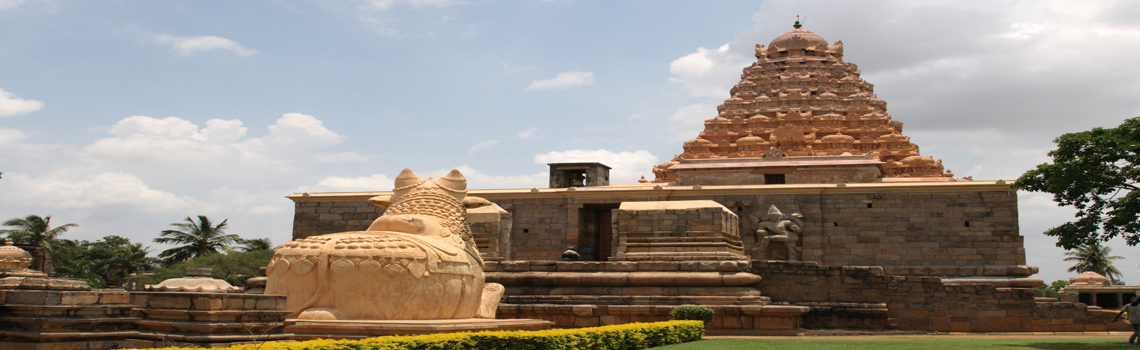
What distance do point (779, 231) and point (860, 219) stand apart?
1837mm

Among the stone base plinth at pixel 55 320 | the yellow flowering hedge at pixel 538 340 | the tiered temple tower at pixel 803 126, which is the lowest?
the yellow flowering hedge at pixel 538 340

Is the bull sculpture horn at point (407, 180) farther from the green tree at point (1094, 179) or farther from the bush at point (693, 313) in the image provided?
the green tree at point (1094, 179)

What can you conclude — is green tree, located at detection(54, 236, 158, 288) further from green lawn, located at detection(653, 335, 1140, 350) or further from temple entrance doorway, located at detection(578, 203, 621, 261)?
green lawn, located at detection(653, 335, 1140, 350)

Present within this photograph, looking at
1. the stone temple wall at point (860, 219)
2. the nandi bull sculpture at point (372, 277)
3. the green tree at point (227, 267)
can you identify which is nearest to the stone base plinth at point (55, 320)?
the nandi bull sculpture at point (372, 277)

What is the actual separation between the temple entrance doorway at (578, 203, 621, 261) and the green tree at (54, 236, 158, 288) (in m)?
24.2

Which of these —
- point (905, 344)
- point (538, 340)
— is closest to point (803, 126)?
point (905, 344)

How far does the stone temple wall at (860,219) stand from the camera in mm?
18812

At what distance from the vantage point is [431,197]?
902 centimetres

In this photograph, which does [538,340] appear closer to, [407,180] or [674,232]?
[407,180]

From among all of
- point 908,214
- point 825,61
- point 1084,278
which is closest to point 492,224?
point 908,214

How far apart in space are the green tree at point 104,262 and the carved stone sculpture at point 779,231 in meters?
28.1

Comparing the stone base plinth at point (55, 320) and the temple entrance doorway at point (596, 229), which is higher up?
the temple entrance doorway at point (596, 229)

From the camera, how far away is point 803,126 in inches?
1309

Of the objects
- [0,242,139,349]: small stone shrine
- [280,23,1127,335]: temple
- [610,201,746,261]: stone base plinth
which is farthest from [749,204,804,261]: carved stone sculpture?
[0,242,139,349]: small stone shrine
